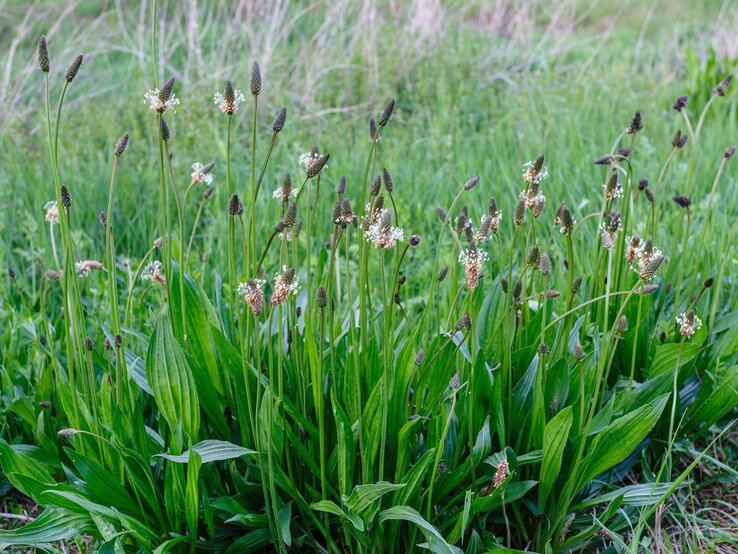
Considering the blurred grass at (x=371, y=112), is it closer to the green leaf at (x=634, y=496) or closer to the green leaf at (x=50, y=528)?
the green leaf at (x=50, y=528)

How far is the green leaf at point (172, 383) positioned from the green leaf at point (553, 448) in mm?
770

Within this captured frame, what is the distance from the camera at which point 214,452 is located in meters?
1.75

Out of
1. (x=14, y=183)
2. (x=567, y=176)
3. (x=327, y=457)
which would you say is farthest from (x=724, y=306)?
(x=14, y=183)

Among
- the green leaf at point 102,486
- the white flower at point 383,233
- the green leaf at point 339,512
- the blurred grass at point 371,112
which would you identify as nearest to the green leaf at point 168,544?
the green leaf at point 102,486

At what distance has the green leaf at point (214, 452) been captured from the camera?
171cm

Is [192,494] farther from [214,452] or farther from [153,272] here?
[153,272]

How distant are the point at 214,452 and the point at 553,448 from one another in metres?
0.73

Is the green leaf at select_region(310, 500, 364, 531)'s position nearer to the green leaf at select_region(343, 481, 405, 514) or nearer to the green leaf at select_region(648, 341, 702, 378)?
the green leaf at select_region(343, 481, 405, 514)

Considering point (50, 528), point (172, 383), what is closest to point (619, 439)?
point (172, 383)

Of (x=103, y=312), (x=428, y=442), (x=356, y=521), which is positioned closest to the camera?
(x=356, y=521)

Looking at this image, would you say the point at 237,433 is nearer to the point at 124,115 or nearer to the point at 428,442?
the point at 428,442

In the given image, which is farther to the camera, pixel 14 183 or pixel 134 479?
pixel 14 183

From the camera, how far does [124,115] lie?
5250 millimetres

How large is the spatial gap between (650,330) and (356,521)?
1216mm
